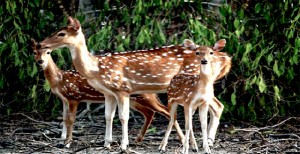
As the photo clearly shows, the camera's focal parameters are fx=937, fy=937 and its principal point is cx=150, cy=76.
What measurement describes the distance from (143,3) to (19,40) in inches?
61.2

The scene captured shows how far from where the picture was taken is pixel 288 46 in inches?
421

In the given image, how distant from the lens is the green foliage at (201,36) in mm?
10727

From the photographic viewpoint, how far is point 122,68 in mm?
9484

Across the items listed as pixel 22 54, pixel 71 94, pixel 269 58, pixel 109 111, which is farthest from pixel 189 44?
pixel 22 54

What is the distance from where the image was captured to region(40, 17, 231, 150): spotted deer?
920 centimetres

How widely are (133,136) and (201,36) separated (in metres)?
1.36

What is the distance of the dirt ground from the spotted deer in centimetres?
38

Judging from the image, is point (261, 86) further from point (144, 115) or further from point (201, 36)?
point (144, 115)

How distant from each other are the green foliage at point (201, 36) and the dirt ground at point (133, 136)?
0.30 meters

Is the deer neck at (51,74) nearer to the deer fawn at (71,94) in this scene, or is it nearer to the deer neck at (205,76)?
the deer fawn at (71,94)

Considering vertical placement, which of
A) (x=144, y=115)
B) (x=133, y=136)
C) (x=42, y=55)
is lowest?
(x=133, y=136)

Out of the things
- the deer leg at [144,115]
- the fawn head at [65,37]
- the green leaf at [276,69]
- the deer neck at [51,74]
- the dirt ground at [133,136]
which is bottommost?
the dirt ground at [133,136]

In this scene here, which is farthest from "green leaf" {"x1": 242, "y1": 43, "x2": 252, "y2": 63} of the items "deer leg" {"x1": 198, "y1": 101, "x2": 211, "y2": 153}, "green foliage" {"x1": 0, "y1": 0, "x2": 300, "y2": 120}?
"deer leg" {"x1": 198, "y1": 101, "x2": 211, "y2": 153}

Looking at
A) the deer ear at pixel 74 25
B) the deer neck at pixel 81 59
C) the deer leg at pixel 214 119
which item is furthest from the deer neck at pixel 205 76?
the deer ear at pixel 74 25
